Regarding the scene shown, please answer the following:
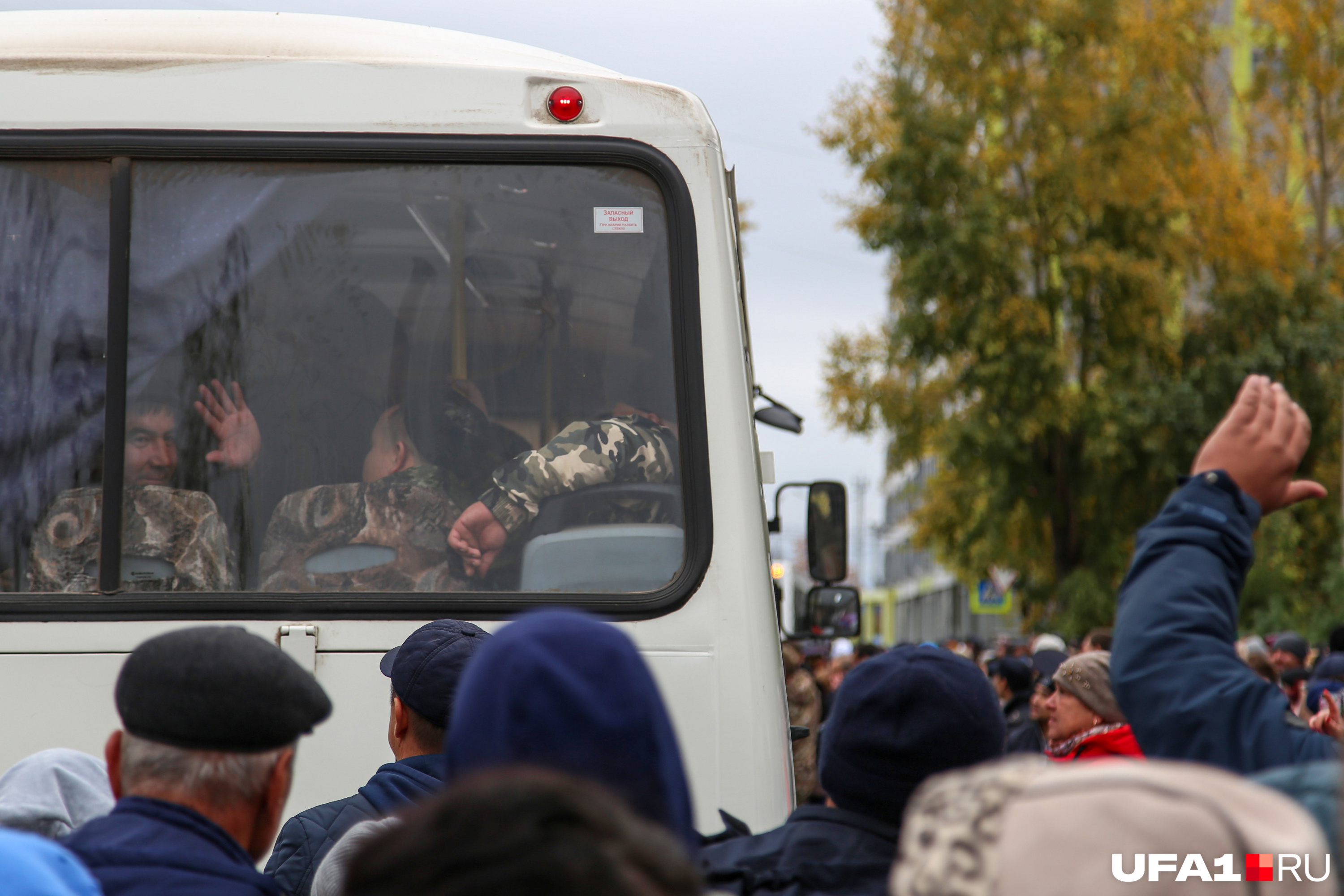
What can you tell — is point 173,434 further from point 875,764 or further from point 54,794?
point 875,764

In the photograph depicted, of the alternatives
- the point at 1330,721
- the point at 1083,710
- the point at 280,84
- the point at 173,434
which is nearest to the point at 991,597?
the point at 1083,710

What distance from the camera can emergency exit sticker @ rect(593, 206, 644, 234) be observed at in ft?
14.0

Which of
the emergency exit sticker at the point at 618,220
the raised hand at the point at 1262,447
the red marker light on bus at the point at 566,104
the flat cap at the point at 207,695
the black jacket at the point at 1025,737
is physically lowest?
the black jacket at the point at 1025,737

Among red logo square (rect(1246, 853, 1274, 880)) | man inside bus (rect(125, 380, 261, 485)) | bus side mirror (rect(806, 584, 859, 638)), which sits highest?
man inside bus (rect(125, 380, 261, 485))

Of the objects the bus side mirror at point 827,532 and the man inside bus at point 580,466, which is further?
the bus side mirror at point 827,532

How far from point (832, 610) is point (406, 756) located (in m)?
2.63

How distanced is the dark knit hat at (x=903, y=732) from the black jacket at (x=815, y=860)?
0.12 feet

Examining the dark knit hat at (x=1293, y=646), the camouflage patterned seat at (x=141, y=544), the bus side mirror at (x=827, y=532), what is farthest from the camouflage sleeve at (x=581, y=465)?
the dark knit hat at (x=1293, y=646)

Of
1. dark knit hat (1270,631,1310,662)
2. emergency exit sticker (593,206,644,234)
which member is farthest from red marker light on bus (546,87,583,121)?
dark knit hat (1270,631,1310,662)

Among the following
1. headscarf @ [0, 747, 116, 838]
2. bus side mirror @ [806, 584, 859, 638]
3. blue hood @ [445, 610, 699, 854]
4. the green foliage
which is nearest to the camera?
blue hood @ [445, 610, 699, 854]

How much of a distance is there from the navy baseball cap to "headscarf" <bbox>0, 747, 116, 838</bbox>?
742mm

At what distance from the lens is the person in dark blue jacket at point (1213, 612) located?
2.11 metres

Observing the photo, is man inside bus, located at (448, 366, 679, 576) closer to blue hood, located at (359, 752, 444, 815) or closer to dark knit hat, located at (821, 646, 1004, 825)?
blue hood, located at (359, 752, 444, 815)

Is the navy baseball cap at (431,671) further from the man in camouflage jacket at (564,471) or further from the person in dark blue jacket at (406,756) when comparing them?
the man in camouflage jacket at (564,471)
